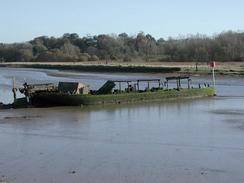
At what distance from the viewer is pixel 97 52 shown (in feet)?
653

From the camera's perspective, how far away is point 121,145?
885 inches

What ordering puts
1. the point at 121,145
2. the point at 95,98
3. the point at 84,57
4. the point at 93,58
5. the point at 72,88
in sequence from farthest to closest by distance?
the point at 84,57
the point at 93,58
the point at 72,88
the point at 95,98
the point at 121,145

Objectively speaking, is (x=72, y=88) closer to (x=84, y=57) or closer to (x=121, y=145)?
(x=121, y=145)

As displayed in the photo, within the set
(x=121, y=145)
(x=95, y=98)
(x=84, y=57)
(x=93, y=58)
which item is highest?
(x=84, y=57)

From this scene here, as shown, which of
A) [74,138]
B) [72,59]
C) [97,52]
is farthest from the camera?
[97,52]

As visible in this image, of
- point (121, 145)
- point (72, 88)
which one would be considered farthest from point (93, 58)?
point (121, 145)

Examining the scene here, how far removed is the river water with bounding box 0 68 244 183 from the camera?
17.4m

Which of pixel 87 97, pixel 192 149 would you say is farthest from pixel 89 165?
pixel 87 97

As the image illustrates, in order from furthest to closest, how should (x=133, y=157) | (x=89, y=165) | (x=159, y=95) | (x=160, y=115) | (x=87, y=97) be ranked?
(x=159, y=95) → (x=87, y=97) → (x=160, y=115) → (x=133, y=157) → (x=89, y=165)

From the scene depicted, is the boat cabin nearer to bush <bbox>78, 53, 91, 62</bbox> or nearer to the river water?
the river water

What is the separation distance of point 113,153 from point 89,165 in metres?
2.23

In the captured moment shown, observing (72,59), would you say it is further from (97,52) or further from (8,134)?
(8,134)

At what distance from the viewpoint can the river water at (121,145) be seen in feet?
57.0

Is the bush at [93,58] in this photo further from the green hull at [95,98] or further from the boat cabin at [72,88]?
the boat cabin at [72,88]
